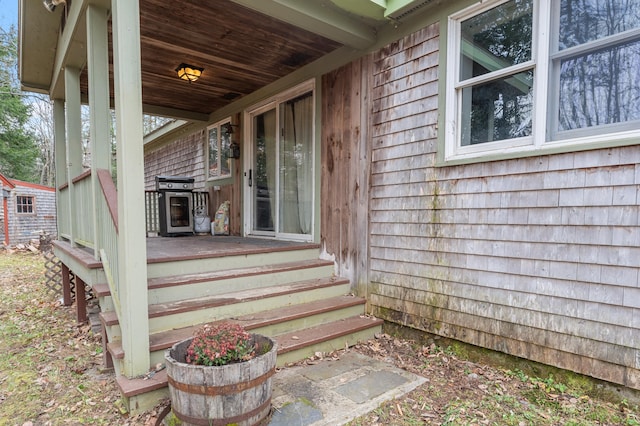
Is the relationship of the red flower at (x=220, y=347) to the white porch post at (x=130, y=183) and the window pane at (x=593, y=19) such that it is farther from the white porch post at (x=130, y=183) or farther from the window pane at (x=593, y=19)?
the window pane at (x=593, y=19)

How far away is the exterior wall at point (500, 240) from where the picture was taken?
2.06 m

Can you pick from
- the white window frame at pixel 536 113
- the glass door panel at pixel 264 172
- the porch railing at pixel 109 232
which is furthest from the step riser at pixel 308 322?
the glass door panel at pixel 264 172

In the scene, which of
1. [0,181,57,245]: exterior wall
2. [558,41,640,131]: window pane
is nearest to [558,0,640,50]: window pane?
[558,41,640,131]: window pane

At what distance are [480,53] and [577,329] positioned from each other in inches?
86.3

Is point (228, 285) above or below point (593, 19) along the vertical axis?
below

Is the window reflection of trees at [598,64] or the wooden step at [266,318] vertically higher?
the window reflection of trees at [598,64]

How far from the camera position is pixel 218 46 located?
146 inches

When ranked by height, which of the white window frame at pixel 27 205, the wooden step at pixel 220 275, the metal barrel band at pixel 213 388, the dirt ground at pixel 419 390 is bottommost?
the dirt ground at pixel 419 390

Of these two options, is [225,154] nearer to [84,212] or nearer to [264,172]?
[264,172]

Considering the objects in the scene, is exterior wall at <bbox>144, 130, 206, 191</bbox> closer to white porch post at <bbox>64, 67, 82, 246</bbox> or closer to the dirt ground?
white porch post at <bbox>64, 67, 82, 246</bbox>

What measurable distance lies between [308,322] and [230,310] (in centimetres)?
72

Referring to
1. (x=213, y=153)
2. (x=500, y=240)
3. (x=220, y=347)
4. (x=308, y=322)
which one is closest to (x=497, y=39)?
(x=500, y=240)

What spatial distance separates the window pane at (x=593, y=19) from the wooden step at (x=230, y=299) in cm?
281

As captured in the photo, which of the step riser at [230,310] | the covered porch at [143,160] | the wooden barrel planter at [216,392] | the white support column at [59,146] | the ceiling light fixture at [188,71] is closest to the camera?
the wooden barrel planter at [216,392]
